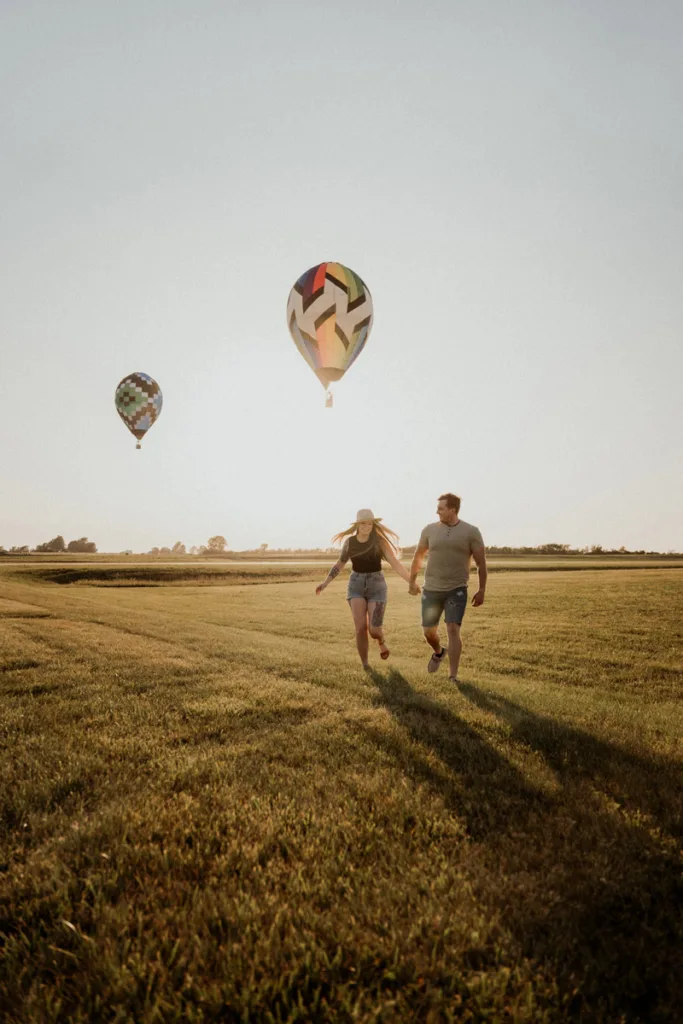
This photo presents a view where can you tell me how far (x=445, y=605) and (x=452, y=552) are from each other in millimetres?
922

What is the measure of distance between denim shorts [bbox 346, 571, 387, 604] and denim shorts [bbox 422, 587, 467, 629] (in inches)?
35.8

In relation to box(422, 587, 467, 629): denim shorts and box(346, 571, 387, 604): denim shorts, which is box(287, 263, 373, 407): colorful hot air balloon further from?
box(422, 587, 467, 629): denim shorts

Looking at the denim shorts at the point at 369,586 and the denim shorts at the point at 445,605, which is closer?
the denim shorts at the point at 445,605

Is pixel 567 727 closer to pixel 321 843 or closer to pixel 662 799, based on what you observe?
pixel 662 799

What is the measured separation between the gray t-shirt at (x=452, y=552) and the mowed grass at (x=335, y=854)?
182cm

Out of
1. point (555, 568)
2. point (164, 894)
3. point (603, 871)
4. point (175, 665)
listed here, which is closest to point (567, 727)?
point (603, 871)

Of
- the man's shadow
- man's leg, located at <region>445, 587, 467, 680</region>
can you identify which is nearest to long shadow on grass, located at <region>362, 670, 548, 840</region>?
the man's shadow

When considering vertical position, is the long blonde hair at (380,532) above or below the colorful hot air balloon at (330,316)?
below

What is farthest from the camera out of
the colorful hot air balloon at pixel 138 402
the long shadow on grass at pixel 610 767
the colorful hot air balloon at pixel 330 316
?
the colorful hot air balloon at pixel 138 402

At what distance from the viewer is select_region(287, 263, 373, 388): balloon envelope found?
20.1 m

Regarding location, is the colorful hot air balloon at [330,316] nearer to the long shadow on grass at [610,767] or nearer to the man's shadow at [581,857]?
the long shadow on grass at [610,767]

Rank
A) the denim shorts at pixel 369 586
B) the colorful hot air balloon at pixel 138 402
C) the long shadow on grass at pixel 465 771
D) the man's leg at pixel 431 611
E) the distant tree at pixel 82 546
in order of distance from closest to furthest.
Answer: the long shadow on grass at pixel 465 771
the man's leg at pixel 431 611
the denim shorts at pixel 369 586
the colorful hot air balloon at pixel 138 402
the distant tree at pixel 82 546

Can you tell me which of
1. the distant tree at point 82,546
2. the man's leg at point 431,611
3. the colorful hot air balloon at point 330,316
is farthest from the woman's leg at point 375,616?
the distant tree at point 82,546

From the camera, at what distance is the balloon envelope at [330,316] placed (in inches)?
790
